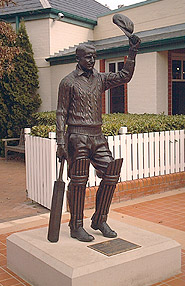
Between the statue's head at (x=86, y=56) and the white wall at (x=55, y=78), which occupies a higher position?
the white wall at (x=55, y=78)

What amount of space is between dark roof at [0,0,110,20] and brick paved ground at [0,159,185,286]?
857 centimetres

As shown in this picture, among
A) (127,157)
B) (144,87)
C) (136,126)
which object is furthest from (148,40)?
(127,157)

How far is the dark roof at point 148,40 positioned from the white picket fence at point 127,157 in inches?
Answer: 140

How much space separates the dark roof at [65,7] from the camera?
15.2m

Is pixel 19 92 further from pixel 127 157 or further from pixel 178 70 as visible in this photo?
pixel 127 157

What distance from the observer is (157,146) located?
8188 millimetres

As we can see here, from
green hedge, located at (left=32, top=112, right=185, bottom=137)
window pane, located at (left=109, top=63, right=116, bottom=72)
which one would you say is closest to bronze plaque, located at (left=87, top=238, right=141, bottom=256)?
green hedge, located at (left=32, top=112, right=185, bottom=137)

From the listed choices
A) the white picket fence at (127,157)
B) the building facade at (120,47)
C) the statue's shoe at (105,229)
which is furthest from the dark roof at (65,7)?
the statue's shoe at (105,229)

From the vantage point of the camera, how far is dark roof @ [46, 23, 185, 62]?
37.0 feet

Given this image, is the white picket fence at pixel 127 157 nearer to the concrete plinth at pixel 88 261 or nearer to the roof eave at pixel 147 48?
the concrete plinth at pixel 88 261

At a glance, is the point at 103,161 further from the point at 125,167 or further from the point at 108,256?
the point at 125,167

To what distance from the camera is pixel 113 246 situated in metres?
4.34

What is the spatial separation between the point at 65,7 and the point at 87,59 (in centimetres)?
1278

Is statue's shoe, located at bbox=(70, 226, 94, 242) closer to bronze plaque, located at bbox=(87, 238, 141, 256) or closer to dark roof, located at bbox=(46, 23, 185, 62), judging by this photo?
bronze plaque, located at bbox=(87, 238, 141, 256)
